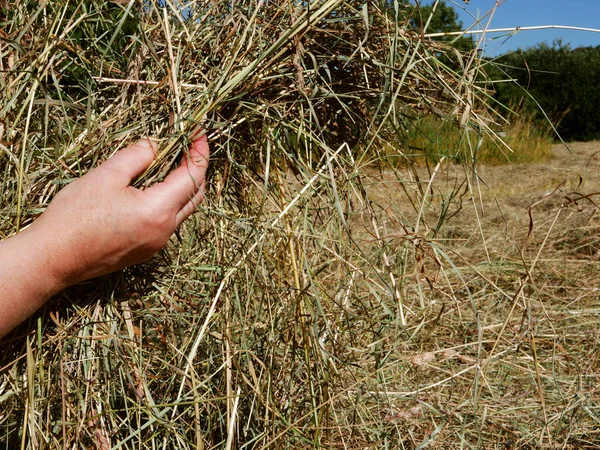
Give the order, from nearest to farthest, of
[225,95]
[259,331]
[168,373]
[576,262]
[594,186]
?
[225,95]
[168,373]
[259,331]
[576,262]
[594,186]

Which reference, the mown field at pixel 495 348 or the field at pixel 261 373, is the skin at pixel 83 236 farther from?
the mown field at pixel 495 348

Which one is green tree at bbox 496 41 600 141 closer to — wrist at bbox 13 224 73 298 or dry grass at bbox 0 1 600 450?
dry grass at bbox 0 1 600 450

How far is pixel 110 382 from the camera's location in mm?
1103

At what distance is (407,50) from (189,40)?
0.45 meters

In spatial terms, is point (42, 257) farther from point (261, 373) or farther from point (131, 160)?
point (261, 373)

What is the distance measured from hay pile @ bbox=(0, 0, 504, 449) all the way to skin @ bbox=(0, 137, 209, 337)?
0.27 feet

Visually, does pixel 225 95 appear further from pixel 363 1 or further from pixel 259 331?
pixel 259 331

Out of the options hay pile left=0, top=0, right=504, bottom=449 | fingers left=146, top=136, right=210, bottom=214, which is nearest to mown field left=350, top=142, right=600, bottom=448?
hay pile left=0, top=0, right=504, bottom=449

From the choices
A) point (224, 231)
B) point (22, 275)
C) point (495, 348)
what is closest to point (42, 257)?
point (22, 275)

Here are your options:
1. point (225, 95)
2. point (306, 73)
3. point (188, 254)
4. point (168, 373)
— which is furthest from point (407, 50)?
point (168, 373)

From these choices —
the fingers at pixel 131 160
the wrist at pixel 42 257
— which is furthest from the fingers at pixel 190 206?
the wrist at pixel 42 257

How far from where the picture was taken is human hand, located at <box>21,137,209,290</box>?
0.98m

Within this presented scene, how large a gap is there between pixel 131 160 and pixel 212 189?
25 cm

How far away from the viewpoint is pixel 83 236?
98cm
